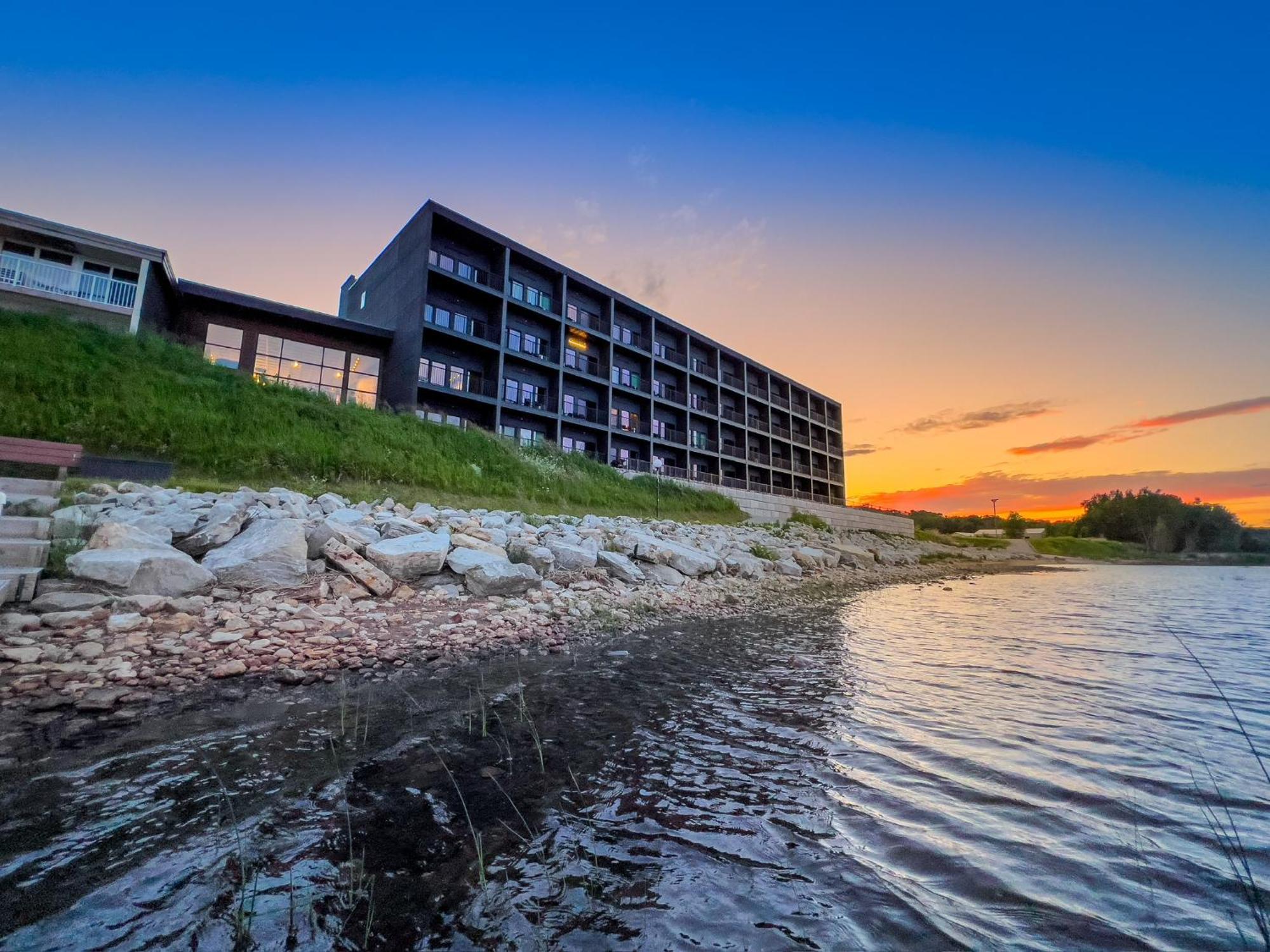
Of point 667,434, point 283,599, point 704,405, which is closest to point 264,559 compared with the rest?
point 283,599

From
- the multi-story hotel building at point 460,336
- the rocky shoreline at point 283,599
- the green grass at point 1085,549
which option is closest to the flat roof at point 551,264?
the multi-story hotel building at point 460,336

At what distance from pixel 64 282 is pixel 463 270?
15.9m

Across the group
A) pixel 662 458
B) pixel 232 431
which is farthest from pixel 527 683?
pixel 662 458

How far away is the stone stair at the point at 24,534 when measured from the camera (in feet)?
17.7

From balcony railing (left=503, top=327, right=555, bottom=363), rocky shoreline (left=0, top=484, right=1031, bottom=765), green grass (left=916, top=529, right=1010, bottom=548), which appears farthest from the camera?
green grass (left=916, top=529, right=1010, bottom=548)

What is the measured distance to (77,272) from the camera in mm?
19500

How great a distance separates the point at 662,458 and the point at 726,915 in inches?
1499

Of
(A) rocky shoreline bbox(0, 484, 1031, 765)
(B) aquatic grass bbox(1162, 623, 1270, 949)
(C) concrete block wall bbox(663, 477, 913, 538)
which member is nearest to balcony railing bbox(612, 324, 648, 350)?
(C) concrete block wall bbox(663, 477, 913, 538)

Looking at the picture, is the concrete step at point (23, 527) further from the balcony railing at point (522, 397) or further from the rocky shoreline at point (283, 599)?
the balcony railing at point (522, 397)

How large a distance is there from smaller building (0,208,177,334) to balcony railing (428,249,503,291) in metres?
11.1

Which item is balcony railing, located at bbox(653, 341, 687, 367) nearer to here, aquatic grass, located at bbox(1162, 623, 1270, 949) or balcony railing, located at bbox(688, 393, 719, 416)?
balcony railing, located at bbox(688, 393, 719, 416)

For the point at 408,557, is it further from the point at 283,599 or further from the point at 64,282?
the point at 64,282

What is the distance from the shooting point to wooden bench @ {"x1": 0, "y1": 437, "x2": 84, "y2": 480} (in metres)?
8.46

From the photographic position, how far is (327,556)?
7723 millimetres
